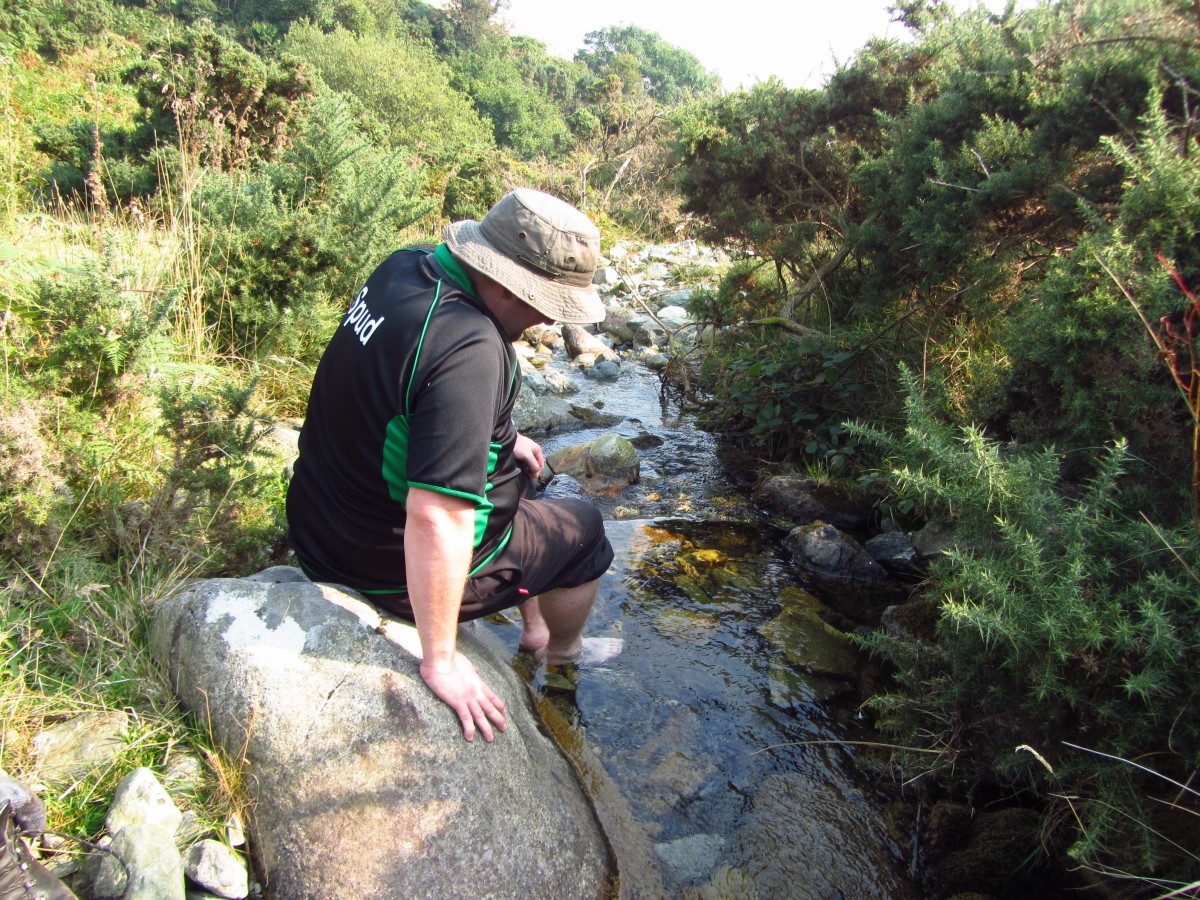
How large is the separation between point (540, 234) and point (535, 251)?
5 centimetres

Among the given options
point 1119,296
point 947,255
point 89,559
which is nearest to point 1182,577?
point 1119,296

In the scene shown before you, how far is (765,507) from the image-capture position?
17.0 feet

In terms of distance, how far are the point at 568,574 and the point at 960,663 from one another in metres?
1.43

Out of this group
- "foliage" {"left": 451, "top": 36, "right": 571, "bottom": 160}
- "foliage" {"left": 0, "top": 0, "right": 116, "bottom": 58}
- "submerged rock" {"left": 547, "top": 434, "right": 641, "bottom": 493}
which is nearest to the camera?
Result: "submerged rock" {"left": 547, "top": 434, "right": 641, "bottom": 493}

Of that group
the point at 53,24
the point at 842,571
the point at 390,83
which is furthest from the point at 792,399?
the point at 390,83

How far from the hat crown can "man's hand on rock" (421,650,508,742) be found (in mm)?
1201

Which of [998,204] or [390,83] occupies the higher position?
[390,83]

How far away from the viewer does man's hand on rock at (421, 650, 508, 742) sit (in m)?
2.16

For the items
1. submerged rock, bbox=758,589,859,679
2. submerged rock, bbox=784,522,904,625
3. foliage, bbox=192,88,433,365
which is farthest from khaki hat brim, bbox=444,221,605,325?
foliage, bbox=192,88,433,365

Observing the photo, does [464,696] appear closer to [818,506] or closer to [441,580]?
[441,580]

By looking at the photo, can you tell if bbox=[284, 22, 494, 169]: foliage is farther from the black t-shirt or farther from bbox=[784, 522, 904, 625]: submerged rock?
the black t-shirt

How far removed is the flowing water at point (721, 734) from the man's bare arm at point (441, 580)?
2.64ft

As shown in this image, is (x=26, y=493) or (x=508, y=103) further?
(x=508, y=103)

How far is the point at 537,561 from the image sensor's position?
2.79 m
